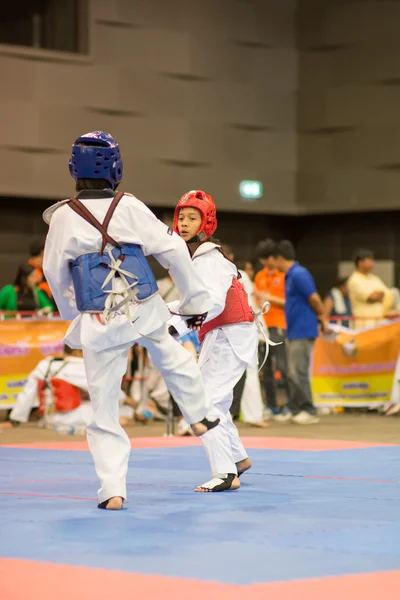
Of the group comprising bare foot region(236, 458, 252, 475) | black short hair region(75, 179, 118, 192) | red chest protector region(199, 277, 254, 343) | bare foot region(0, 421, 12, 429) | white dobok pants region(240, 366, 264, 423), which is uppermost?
black short hair region(75, 179, 118, 192)

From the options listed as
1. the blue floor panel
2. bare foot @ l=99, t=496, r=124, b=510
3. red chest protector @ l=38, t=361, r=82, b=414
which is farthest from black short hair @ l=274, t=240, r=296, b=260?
bare foot @ l=99, t=496, r=124, b=510

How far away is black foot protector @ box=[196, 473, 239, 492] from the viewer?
20.4ft

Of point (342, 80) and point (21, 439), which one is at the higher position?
point (342, 80)

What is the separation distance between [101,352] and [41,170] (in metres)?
10.5

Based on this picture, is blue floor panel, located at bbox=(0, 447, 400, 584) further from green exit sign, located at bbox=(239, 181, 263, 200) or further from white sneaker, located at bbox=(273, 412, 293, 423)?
green exit sign, located at bbox=(239, 181, 263, 200)

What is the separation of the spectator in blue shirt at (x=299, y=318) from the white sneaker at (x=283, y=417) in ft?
0.71

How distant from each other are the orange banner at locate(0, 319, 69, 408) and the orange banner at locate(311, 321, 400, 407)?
10.00 ft

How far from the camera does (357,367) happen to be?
43.9 ft

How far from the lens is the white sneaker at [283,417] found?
1227 cm

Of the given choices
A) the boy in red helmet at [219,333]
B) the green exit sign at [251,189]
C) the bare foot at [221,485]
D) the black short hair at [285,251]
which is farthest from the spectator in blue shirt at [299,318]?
the green exit sign at [251,189]

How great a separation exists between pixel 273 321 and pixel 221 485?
260 inches

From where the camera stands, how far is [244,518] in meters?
5.22

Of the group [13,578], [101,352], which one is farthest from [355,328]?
[13,578]

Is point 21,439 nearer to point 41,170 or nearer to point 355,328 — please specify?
point 355,328
